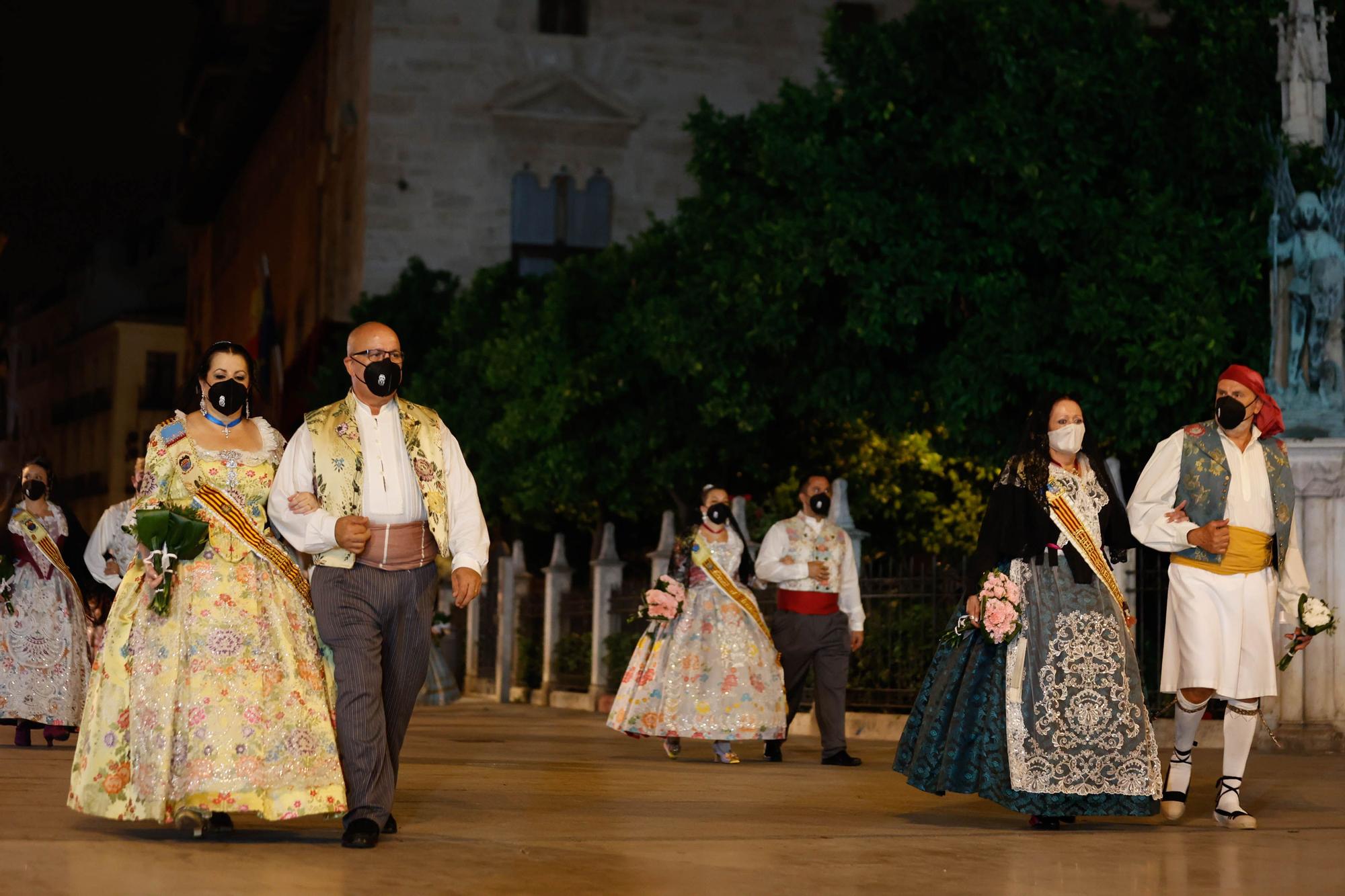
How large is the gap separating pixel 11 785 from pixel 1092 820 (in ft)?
18.7

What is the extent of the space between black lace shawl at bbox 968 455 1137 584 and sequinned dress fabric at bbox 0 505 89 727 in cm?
805

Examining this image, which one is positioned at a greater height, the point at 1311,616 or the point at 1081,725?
the point at 1311,616

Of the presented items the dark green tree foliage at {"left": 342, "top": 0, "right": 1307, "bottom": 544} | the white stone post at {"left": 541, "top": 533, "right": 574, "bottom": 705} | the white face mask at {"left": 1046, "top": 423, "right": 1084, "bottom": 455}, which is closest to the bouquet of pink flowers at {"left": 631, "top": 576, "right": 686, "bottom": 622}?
the white face mask at {"left": 1046, "top": 423, "right": 1084, "bottom": 455}

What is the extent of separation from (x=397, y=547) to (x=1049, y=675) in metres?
3.13

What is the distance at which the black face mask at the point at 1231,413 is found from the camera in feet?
34.2

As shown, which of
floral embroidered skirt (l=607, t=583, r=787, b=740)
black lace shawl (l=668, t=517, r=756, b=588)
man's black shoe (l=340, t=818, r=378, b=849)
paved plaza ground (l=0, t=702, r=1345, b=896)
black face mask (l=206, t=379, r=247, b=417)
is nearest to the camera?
paved plaza ground (l=0, t=702, r=1345, b=896)

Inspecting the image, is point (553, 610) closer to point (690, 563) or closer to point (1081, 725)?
point (690, 563)

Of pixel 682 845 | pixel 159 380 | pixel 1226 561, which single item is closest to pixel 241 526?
pixel 682 845

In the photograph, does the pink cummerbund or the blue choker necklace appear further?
the blue choker necklace

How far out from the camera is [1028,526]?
1017cm

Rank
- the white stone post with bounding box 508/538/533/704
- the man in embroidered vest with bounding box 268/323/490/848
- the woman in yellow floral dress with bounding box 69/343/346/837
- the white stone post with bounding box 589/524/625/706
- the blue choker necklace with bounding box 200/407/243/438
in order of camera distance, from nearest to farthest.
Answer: the woman in yellow floral dress with bounding box 69/343/346/837 < the man in embroidered vest with bounding box 268/323/490/848 < the blue choker necklace with bounding box 200/407/243/438 < the white stone post with bounding box 589/524/625/706 < the white stone post with bounding box 508/538/533/704

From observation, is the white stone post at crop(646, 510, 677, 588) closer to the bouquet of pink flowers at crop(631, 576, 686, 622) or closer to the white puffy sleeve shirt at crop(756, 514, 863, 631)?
the bouquet of pink flowers at crop(631, 576, 686, 622)

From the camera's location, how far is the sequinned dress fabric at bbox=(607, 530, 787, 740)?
15789 mm

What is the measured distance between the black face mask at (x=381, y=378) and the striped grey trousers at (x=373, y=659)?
754 mm
